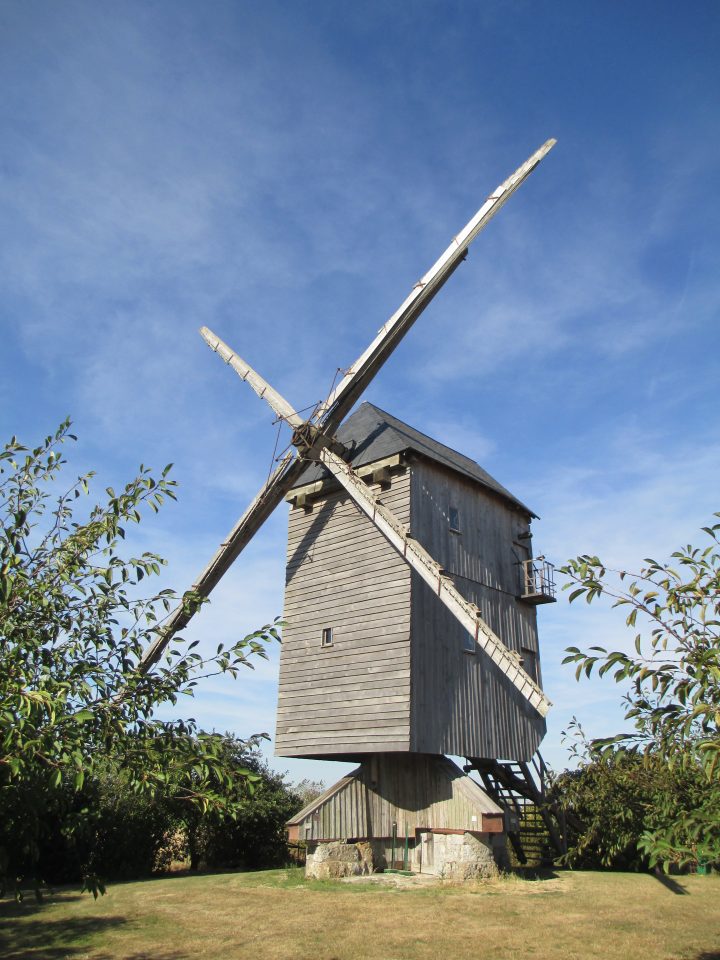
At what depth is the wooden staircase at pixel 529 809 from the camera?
18.4m

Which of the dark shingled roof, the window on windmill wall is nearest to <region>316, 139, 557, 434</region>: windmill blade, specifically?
the dark shingled roof

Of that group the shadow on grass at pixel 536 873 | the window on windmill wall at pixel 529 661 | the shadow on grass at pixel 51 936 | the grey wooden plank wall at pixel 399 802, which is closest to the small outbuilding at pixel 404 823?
the grey wooden plank wall at pixel 399 802

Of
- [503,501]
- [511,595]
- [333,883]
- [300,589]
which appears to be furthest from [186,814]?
[503,501]

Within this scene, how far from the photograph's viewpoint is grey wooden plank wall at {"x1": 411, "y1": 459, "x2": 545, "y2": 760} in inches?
658

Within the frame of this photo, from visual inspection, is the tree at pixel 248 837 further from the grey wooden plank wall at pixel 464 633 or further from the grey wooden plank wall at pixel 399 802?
the grey wooden plank wall at pixel 464 633

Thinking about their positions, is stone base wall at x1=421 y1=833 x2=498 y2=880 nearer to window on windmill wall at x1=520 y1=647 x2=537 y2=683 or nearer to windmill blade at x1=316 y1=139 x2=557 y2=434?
window on windmill wall at x1=520 y1=647 x2=537 y2=683

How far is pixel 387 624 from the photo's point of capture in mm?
17047

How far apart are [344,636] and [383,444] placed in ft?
16.3

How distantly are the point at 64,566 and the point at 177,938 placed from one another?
787 centimetres

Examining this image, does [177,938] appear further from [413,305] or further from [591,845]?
[413,305]

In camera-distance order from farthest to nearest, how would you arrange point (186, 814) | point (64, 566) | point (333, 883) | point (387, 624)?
point (186, 814), point (387, 624), point (333, 883), point (64, 566)

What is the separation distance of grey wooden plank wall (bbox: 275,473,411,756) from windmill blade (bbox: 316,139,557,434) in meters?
2.70

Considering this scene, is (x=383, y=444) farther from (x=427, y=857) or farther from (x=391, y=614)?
(x=427, y=857)

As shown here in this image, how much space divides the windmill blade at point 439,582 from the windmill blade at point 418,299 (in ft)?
5.87
